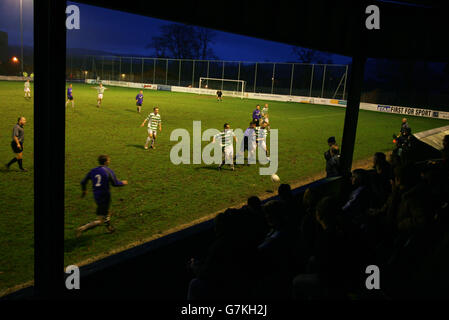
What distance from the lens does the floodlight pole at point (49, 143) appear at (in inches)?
129

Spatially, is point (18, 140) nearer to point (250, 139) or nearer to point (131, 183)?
point (131, 183)

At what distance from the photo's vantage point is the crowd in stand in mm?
3348

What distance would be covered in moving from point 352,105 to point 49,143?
648cm

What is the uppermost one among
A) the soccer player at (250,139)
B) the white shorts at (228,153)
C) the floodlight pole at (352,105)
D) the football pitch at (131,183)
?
the floodlight pole at (352,105)

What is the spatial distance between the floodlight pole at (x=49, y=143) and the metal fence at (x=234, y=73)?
46.5 m

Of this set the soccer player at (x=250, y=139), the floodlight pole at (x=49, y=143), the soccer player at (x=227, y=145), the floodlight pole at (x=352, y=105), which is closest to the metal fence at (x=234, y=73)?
the soccer player at (x=250, y=139)

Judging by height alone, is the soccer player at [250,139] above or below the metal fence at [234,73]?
below

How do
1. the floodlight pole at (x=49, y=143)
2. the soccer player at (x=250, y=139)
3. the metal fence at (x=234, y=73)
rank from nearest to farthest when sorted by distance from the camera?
the floodlight pole at (x=49, y=143) < the soccer player at (x=250, y=139) < the metal fence at (x=234, y=73)

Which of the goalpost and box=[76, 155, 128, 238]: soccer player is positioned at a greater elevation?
the goalpost

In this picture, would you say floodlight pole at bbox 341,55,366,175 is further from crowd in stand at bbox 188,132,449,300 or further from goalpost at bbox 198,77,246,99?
goalpost at bbox 198,77,246,99

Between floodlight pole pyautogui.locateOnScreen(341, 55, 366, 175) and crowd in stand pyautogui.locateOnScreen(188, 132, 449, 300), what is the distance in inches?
109

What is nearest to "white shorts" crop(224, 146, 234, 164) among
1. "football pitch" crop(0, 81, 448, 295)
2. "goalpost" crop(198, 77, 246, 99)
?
"football pitch" crop(0, 81, 448, 295)

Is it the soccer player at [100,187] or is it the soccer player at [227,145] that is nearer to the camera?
the soccer player at [100,187]

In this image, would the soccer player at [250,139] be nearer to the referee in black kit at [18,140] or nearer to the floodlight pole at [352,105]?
the floodlight pole at [352,105]
